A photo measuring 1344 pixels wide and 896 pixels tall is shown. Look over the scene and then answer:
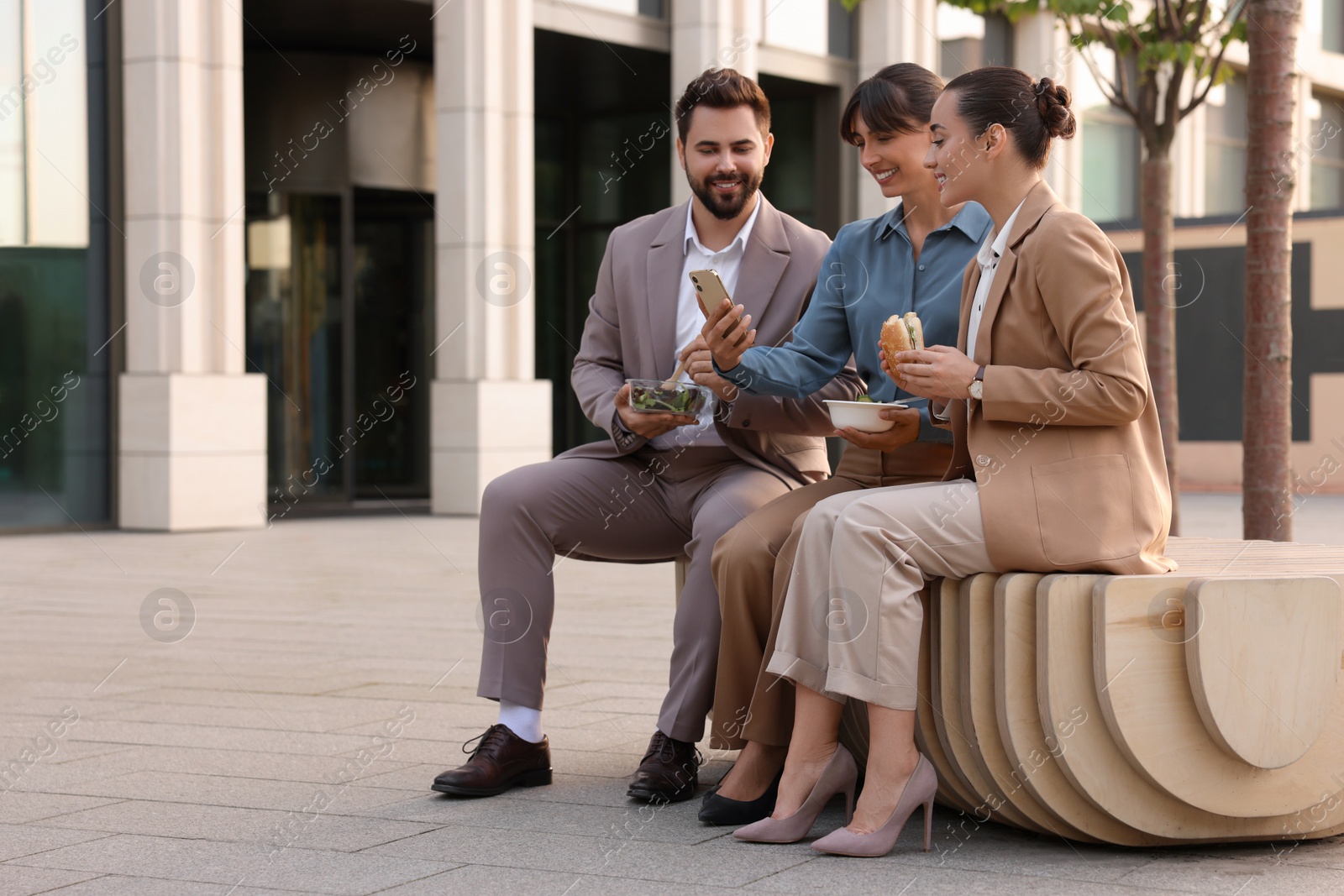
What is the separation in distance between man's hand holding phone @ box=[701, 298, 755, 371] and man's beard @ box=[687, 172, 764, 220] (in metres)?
0.59

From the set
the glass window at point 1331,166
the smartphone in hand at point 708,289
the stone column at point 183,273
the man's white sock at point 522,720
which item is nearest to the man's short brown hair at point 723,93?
the smartphone in hand at point 708,289

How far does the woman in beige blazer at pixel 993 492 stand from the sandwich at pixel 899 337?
0.07 metres

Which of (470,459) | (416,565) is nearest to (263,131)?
(470,459)

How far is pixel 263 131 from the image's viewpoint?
16391mm

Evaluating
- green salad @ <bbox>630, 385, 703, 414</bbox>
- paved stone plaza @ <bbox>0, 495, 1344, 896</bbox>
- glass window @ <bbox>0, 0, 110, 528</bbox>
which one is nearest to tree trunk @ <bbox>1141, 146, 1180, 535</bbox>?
paved stone plaza @ <bbox>0, 495, 1344, 896</bbox>

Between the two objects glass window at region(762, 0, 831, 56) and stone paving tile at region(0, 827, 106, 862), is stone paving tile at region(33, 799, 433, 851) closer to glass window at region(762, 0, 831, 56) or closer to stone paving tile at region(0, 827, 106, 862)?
stone paving tile at region(0, 827, 106, 862)

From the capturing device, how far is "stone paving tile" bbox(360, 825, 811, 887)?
11.7ft

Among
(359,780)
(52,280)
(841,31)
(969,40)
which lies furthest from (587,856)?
(969,40)

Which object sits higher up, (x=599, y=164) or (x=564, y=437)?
(x=599, y=164)

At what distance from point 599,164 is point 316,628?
43.5 feet

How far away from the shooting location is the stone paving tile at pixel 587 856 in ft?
11.7

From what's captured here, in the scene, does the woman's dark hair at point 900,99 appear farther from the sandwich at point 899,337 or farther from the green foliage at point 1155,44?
the green foliage at point 1155,44

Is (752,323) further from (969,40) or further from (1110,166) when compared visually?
(1110,166)

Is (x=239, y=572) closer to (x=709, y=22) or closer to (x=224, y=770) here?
(x=224, y=770)
